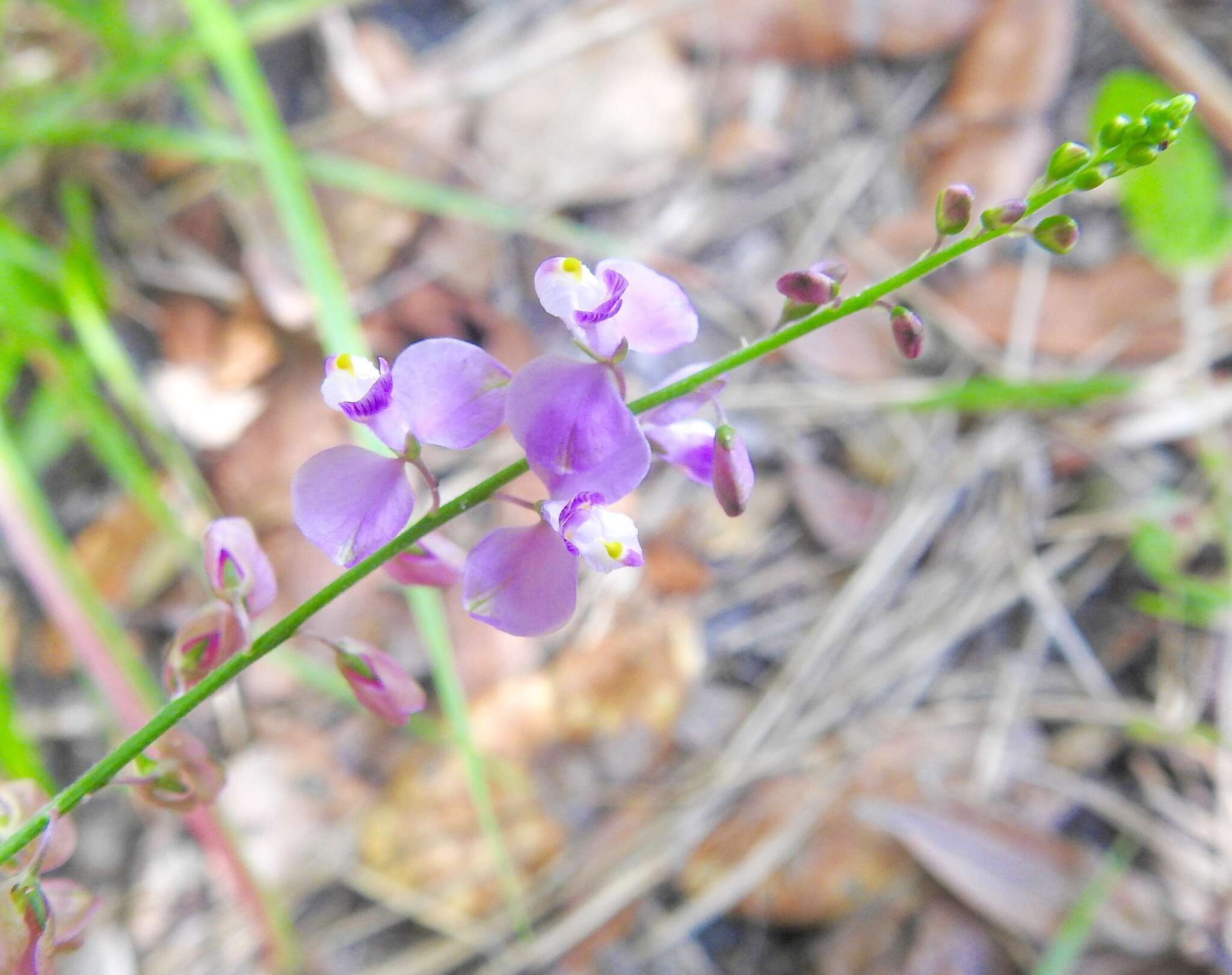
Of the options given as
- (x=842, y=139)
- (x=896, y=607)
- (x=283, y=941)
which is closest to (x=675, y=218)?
(x=842, y=139)

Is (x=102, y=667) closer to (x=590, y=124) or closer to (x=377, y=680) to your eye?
(x=377, y=680)

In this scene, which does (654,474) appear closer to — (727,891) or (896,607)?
(896,607)

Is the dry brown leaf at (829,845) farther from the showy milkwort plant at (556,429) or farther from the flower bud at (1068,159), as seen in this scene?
the flower bud at (1068,159)

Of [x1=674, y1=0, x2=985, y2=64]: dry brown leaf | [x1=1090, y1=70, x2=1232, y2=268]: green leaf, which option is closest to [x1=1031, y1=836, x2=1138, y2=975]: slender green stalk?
[x1=1090, y1=70, x2=1232, y2=268]: green leaf

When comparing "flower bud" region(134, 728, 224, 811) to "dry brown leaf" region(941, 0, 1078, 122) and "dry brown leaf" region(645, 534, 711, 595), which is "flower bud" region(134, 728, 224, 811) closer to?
"dry brown leaf" region(645, 534, 711, 595)

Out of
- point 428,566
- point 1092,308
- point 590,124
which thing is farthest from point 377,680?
point 1092,308

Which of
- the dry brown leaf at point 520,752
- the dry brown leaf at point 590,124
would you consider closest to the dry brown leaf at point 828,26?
the dry brown leaf at point 590,124
